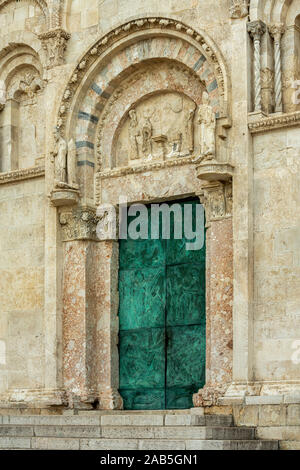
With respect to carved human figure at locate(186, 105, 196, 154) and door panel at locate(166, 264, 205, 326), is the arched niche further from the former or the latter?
door panel at locate(166, 264, 205, 326)

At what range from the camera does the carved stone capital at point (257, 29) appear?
20094mm

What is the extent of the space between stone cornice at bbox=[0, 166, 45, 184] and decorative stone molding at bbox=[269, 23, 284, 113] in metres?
5.28

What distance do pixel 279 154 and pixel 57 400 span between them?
622 centimetres

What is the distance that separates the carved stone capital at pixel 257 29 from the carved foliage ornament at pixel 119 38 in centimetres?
83

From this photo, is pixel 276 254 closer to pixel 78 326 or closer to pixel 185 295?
pixel 185 295

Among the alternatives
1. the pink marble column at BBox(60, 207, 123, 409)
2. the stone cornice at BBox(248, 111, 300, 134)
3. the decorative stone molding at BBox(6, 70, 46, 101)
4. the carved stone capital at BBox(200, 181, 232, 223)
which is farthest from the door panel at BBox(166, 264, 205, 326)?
the decorative stone molding at BBox(6, 70, 46, 101)

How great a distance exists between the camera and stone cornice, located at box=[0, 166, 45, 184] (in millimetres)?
22938

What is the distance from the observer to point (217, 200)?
20484mm

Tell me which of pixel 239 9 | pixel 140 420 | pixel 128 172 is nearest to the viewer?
pixel 140 420

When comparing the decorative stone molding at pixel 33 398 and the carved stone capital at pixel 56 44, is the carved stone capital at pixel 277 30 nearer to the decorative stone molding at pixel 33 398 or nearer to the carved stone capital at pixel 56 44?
the carved stone capital at pixel 56 44

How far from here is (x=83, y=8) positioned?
22.8m

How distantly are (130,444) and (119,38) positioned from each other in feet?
27.5

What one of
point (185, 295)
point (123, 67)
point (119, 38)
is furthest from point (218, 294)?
point (119, 38)
